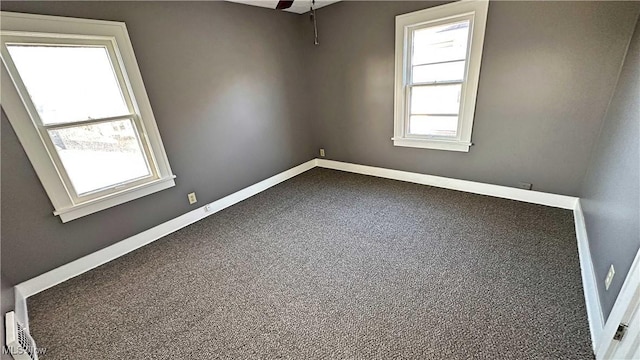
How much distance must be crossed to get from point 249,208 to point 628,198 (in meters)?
3.09

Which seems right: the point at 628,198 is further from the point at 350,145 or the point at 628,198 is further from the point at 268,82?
the point at 268,82

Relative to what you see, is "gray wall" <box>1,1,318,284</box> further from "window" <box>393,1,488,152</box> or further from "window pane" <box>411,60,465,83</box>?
"window pane" <box>411,60,465,83</box>

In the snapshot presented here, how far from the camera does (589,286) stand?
5.25ft

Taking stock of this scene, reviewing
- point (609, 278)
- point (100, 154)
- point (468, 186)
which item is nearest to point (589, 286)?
point (609, 278)

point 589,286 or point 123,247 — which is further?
point 123,247

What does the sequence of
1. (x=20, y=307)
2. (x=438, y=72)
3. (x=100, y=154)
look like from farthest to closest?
(x=438, y=72) → (x=100, y=154) → (x=20, y=307)

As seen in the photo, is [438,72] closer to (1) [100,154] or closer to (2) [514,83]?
(2) [514,83]

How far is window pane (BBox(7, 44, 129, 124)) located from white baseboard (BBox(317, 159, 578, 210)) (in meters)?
2.95

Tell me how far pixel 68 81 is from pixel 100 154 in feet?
1.97

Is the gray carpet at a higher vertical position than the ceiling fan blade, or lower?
lower

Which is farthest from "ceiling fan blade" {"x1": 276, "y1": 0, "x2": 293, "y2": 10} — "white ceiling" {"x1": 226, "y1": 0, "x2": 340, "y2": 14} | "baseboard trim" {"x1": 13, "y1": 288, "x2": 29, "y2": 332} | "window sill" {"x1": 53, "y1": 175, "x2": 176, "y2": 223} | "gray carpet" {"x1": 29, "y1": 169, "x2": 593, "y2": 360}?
"baseboard trim" {"x1": 13, "y1": 288, "x2": 29, "y2": 332}

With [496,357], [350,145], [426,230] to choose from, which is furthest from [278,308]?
[350,145]

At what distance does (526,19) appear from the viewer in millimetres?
2344

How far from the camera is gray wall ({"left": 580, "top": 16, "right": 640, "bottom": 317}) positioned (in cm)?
127
